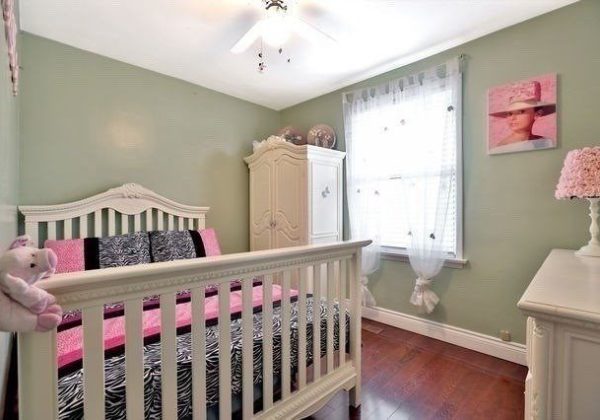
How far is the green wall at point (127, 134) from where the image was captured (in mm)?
2148

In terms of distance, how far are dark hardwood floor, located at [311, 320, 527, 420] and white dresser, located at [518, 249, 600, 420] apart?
→ 35.4 inches

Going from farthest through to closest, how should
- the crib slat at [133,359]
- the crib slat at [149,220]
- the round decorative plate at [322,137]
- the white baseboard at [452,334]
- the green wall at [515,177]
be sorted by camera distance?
the round decorative plate at [322,137] < the crib slat at [149,220] < the white baseboard at [452,334] < the green wall at [515,177] < the crib slat at [133,359]

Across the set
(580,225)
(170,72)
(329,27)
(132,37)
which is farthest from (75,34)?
(580,225)

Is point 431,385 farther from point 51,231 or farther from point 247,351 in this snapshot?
point 51,231

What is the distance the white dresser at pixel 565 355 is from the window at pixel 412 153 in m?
1.52

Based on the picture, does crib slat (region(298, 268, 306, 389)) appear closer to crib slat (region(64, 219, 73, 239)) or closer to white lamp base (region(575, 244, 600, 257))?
white lamp base (region(575, 244, 600, 257))

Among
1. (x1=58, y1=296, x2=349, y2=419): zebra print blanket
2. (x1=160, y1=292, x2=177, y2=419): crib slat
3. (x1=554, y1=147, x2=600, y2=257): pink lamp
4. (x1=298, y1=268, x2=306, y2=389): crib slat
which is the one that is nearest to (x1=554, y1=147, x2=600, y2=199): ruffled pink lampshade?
(x1=554, y1=147, x2=600, y2=257): pink lamp

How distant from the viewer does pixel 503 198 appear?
2.12 m

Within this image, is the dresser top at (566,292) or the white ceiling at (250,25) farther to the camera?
the white ceiling at (250,25)

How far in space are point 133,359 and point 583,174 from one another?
216cm

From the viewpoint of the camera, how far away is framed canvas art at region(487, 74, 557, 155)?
192 centimetres

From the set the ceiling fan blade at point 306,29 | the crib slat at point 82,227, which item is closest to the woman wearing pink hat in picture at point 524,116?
the ceiling fan blade at point 306,29

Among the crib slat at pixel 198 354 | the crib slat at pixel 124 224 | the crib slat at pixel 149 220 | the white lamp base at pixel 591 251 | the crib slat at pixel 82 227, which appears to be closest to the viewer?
the crib slat at pixel 198 354

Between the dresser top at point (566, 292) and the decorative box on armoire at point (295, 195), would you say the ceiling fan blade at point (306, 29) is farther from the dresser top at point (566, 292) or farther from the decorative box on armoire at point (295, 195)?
the dresser top at point (566, 292)
